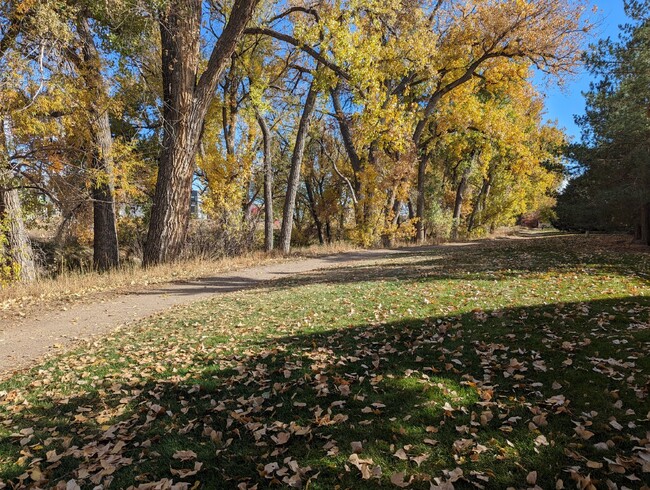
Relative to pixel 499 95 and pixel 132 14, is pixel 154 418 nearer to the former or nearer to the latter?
pixel 132 14

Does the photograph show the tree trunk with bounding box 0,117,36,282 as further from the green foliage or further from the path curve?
the green foliage

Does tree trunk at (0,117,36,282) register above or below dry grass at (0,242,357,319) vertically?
above

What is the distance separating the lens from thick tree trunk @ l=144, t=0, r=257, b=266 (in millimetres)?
12430

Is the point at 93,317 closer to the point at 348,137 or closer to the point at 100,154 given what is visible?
the point at 100,154

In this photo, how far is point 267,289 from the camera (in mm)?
10930

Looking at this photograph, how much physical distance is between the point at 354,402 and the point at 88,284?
→ 30.8 ft

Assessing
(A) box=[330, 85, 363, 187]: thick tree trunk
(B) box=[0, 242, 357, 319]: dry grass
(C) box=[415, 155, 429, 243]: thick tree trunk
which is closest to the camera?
(B) box=[0, 242, 357, 319]: dry grass

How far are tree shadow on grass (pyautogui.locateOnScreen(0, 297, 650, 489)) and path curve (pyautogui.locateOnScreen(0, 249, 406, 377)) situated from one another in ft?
3.93

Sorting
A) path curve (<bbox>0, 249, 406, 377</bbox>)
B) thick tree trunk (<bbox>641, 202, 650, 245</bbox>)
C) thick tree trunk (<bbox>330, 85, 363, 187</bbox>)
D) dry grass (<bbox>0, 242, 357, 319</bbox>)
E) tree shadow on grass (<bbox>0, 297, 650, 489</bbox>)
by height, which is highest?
thick tree trunk (<bbox>330, 85, 363, 187</bbox>)

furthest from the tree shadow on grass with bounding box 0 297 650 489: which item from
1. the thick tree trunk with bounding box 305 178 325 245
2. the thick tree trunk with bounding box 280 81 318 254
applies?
the thick tree trunk with bounding box 305 178 325 245

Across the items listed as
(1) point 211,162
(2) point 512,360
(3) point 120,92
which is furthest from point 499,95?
(2) point 512,360

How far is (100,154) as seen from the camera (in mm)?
12773

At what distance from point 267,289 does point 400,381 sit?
6924 millimetres

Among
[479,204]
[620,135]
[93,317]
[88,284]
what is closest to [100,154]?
[88,284]
